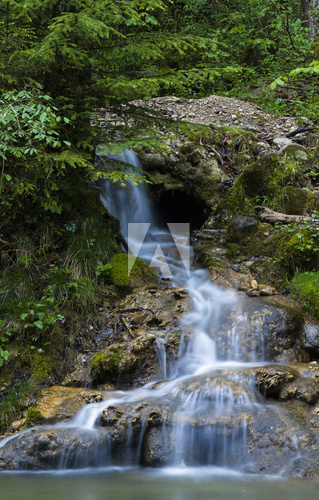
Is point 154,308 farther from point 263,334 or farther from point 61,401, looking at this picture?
point 61,401

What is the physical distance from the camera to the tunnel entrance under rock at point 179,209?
357 inches

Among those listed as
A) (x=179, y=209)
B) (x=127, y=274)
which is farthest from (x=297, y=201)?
(x=127, y=274)

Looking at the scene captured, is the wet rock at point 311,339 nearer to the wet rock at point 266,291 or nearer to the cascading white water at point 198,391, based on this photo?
the cascading white water at point 198,391

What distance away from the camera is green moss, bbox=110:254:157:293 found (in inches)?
252

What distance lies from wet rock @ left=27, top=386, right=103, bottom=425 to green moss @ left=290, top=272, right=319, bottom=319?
3.15 meters

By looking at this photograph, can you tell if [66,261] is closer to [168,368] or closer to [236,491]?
[168,368]

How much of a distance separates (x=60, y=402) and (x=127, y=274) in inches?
92.2

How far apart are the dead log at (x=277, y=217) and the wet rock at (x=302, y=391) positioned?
338 cm

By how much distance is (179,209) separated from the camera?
9344 mm

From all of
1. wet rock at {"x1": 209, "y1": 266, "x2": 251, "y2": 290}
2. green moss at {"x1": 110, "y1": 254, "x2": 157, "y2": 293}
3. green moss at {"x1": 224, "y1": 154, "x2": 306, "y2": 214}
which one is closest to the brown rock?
green moss at {"x1": 110, "y1": 254, "x2": 157, "y2": 293}

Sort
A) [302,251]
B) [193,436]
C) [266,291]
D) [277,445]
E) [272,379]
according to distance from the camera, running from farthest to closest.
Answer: [302,251] < [266,291] < [272,379] < [193,436] < [277,445]

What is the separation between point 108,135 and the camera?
20.8 ft

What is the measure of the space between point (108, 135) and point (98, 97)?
62 centimetres

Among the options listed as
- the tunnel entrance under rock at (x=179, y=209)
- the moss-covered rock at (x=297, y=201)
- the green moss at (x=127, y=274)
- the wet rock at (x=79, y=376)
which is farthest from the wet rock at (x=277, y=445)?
the tunnel entrance under rock at (x=179, y=209)
